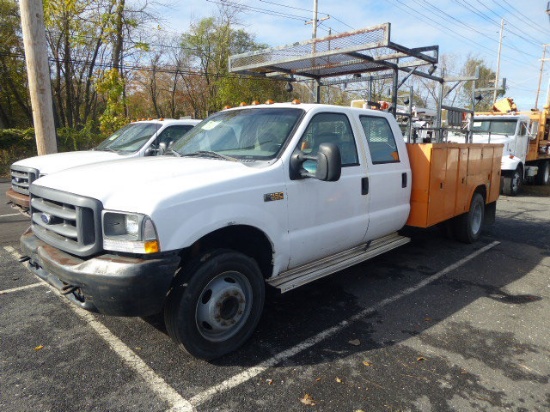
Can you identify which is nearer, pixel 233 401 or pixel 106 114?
pixel 233 401

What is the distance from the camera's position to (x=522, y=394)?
279 centimetres

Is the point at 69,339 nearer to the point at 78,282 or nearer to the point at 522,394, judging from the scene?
the point at 78,282

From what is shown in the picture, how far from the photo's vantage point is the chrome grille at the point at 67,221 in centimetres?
272

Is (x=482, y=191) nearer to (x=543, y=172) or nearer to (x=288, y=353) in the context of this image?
(x=288, y=353)

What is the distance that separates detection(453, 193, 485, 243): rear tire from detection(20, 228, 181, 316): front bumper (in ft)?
17.1

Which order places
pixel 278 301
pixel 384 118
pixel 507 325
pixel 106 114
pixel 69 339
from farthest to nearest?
pixel 106 114 < pixel 384 118 < pixel 278 301 < pixel 507 325 < pixel 69 339

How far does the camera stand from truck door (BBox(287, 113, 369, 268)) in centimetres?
353

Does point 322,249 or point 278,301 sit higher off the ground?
point 322,249

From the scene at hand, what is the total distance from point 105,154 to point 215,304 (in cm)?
520

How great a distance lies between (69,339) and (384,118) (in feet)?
13.1

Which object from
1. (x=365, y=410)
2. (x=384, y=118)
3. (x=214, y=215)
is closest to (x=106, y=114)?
(x=384, y=118)

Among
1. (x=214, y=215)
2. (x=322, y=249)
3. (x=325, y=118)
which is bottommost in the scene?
(x=322, y=249)

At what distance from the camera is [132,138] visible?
784 cm

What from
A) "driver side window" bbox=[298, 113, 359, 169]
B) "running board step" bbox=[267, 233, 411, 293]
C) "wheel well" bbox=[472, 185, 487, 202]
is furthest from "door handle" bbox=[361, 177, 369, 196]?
"wheel well" bbox=[472, 185, 487, 202]
